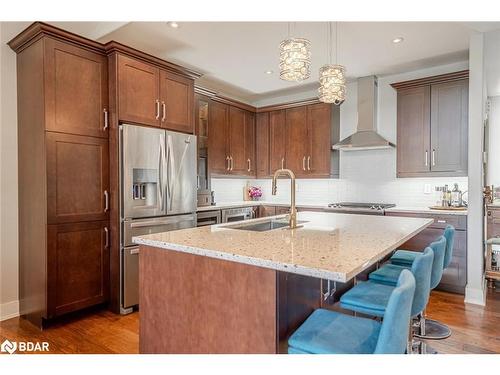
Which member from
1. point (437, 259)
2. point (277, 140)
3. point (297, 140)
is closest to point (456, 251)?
point (437, 259)

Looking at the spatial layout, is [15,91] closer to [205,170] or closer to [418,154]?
[205,170]

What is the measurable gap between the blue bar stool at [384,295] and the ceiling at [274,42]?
2290mm

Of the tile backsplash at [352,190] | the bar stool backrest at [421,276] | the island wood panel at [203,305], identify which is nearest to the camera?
the island wood panel at [203,305]

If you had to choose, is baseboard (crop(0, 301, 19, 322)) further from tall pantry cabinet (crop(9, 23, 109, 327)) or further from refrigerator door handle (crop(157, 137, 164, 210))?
refrigerator door handle (crop(157, 137, 164, 210))

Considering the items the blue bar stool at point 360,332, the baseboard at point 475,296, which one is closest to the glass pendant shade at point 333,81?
the blue bar stool at point 360,332

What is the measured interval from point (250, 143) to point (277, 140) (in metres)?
0.45

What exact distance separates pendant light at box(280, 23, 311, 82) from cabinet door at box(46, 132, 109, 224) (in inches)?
72.4

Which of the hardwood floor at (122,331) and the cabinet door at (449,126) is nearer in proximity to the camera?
the hardwood floor at (122,331)

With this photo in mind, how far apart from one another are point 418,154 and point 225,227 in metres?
2.88

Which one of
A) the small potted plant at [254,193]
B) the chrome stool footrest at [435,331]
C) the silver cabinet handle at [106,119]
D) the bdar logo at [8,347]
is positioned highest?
the silver cabinet handle at [106,119]

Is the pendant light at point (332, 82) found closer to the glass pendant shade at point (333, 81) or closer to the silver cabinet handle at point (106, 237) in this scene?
the glass pendant shade at point (333, 81)

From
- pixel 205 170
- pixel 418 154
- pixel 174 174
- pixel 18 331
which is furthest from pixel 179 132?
pixel 418 154

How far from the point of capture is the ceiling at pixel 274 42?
3039 millimetres

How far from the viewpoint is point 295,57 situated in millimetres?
2129
